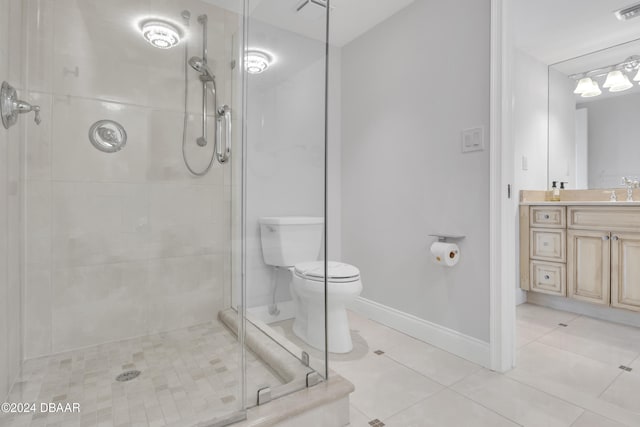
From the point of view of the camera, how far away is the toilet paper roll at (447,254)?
1831mm

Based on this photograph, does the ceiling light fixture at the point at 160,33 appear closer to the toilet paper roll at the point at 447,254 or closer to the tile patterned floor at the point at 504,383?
the tile patterned floor at the point at 504,383

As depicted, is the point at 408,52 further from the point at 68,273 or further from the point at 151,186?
the point at 68,273

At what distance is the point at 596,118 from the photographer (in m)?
2.70

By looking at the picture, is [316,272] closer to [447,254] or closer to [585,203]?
[447,254]

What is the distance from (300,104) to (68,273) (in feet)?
4.97

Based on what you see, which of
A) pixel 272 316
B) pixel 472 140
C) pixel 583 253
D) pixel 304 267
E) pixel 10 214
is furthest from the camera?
pixel 583 253

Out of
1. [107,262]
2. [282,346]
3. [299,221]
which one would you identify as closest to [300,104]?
[299,221]

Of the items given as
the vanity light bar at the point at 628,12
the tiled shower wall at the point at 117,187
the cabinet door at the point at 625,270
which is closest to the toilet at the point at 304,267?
the tiled shower wall at the point at 117,187

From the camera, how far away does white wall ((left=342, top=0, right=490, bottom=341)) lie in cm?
178

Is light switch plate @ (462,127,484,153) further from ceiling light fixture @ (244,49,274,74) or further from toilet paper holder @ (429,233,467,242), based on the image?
ceiling light fixture @ (244,49,274,74)

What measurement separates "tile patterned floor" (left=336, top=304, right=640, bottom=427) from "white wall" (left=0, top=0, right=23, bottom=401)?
3.66ft

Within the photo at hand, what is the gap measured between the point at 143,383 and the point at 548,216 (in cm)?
292

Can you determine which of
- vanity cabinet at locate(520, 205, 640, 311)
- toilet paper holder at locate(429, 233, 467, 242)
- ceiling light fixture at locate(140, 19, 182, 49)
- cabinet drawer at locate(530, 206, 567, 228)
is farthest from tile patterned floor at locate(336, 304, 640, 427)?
ceiling light fixture at locate(140, 19, 182, 49)

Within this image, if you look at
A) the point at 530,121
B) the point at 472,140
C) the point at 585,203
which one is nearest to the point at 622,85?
the point at 530,121
